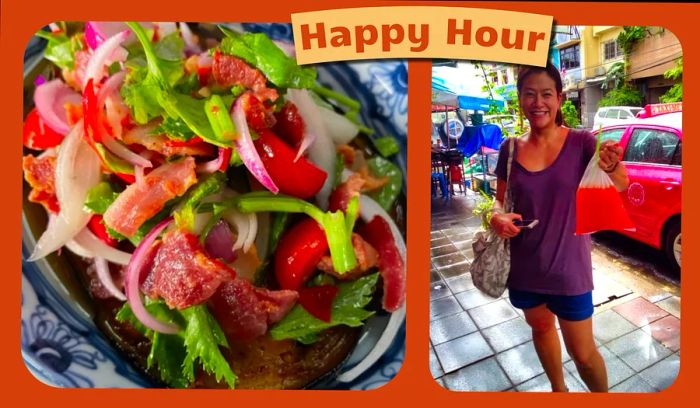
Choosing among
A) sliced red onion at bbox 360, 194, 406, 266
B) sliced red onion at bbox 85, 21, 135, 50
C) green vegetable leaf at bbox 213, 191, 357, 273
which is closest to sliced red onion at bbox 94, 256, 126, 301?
green vegetable leaf at bbox 213, 191, 357, 273

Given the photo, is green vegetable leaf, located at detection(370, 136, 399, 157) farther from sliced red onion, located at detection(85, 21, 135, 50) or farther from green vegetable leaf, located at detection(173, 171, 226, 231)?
sliced red onion, located at detection(85, 21, 135, 50)

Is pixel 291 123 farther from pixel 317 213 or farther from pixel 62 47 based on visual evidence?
pixel 62 47

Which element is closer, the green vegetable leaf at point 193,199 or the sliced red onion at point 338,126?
the green vegetable leaf at point 193,199

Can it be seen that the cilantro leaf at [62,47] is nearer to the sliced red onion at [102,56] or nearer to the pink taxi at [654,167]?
the sliced red onion at [102,56]

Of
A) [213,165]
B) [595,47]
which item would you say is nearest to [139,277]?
[213,165]

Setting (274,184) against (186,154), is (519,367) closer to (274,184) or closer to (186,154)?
(274,184)

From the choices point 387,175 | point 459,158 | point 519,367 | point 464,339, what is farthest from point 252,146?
point 519,367

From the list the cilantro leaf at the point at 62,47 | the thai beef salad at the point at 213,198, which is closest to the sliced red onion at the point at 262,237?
the thai beef salad at the point at 213,198
